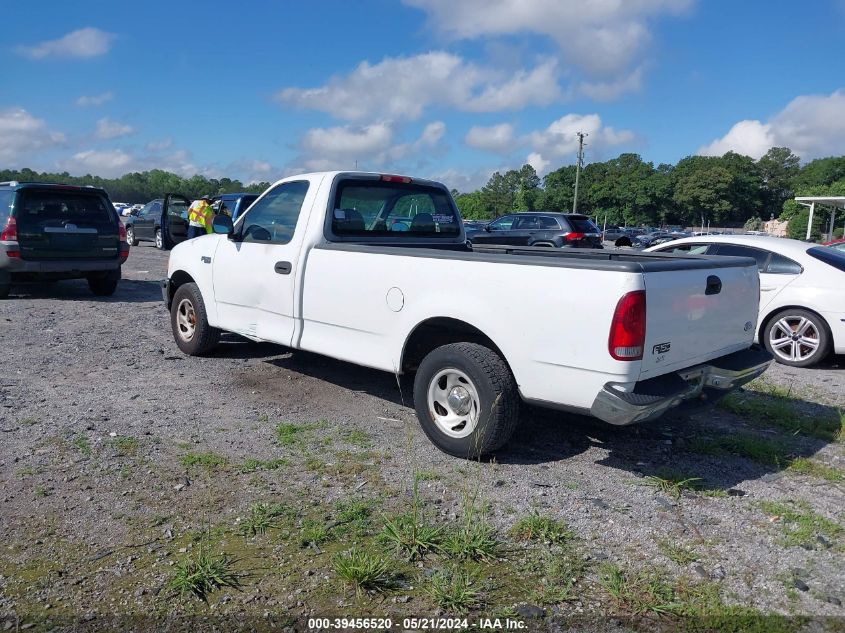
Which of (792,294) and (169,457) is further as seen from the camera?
(792,294)

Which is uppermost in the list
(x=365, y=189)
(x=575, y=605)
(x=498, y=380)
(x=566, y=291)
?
(x=365, y=189)

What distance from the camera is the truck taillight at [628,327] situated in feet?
12.3

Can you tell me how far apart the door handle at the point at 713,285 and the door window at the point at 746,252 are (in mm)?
4313

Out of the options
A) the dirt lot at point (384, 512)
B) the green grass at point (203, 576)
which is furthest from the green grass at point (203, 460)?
the green grass at point (203, 576)

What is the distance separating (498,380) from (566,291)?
0.73 m

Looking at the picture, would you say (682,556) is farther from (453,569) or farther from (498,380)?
(498,380)

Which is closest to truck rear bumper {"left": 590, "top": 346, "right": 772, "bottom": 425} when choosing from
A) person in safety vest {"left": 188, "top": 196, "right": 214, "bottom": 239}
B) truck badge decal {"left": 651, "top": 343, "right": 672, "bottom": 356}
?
truck badge decal {"left": 651, "top": 343, "right": 672, "bottom": 356}

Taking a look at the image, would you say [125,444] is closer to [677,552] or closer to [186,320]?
[186,320]

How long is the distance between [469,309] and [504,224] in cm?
1615

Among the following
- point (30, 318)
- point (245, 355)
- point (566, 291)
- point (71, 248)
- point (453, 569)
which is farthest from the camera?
point (71, 248)

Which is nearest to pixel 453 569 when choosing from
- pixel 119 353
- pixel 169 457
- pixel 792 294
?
pixel 169 457

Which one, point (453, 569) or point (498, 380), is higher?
point (498, 380)

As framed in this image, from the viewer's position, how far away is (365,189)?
6.05 metres

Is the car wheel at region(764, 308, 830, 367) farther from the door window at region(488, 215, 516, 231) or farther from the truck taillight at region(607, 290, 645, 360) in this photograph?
the door window at region(488, 215, 516, 231)
